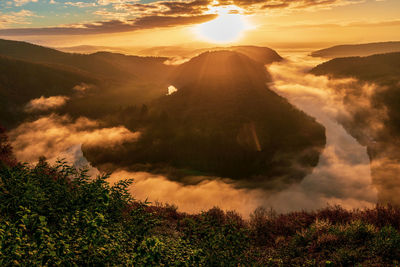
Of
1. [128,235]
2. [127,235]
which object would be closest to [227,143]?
[128,235]

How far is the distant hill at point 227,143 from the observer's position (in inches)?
3649

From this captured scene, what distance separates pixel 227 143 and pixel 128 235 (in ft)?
308

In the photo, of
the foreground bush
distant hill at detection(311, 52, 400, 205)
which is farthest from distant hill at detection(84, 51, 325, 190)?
the foreground bush

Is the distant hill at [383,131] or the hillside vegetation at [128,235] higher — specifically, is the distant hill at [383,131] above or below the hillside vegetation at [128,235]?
below

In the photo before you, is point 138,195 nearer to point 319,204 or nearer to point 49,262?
point 319,204

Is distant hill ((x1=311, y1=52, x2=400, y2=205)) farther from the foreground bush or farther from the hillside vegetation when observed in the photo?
the foreground bush

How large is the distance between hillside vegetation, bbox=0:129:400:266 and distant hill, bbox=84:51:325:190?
65339mm

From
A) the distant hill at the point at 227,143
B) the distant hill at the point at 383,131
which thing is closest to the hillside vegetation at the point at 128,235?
the distant hill at the point at 227,143

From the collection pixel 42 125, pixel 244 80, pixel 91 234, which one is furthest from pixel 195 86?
pixel 91 234

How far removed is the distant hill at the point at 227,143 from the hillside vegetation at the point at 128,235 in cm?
6534

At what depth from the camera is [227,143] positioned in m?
106

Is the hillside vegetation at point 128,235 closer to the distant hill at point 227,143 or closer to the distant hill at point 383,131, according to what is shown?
the distant hill at point 227,143

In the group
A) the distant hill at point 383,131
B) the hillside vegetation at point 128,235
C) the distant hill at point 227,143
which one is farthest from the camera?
the distant hill at point 227,143

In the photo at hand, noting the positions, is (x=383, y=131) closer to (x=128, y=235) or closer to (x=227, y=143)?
(x=227, y=143)
